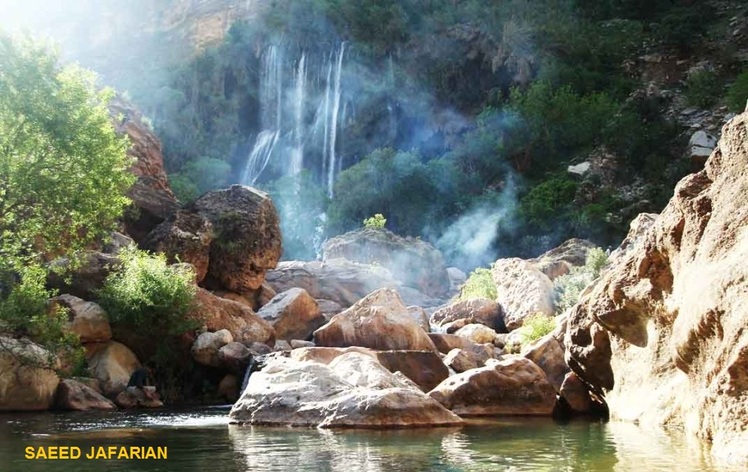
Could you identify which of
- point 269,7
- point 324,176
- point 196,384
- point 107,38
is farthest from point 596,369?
point 107,38

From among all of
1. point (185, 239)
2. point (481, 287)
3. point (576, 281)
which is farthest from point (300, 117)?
point (576, 281)

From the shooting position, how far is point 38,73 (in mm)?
22344

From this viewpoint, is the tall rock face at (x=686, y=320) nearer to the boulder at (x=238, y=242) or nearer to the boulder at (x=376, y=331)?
the boulder at (x=376, y=331)

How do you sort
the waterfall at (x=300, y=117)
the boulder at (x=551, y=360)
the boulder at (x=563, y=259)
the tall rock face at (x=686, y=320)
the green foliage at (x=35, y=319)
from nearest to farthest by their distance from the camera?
the tall rock face at (x=686, y=320) < the boulder at (x=551, y=360) < the green foliage at (x=35, y=319) < the boulder at (x=563, y=259) < the waterfall at (x=300, y=117)

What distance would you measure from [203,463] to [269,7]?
8634cm

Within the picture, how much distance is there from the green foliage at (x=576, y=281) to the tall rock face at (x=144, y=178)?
17.9 metres

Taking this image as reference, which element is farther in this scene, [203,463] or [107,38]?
[107,38]

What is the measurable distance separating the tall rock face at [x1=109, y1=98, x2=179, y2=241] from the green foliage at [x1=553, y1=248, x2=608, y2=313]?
58.6ft

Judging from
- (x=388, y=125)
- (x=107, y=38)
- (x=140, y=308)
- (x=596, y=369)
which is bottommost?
(x=596, y=369)

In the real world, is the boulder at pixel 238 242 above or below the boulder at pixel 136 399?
above

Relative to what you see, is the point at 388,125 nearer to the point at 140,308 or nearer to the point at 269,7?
the point at 269,7

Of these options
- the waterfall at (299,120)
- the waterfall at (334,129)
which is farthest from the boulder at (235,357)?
the waterfall at (299,120)

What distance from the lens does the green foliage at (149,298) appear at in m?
26.7

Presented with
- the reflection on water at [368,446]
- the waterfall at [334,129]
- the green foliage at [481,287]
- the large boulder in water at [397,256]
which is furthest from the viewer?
the waterfall at [334,129]
